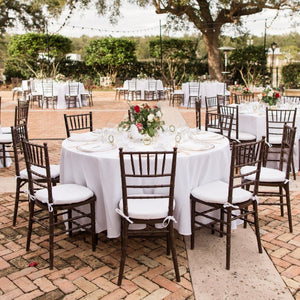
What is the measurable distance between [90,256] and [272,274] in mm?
1462

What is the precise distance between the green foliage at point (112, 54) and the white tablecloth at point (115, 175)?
57.5 feet

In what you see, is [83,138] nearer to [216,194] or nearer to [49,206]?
[49,206]

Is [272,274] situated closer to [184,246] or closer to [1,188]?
[184,246]

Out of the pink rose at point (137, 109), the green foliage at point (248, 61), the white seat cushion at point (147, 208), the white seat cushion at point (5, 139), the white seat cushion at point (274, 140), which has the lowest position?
the white seat cushion at point (147, 208)

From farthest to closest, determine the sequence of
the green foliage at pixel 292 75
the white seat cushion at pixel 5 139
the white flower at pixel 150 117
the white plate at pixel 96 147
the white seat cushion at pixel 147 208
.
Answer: the green foliage at pixel 292 75 < the white seat cushion at pixel 5 139 < the white flower at pixel 150 117 < the white plate at pixel 96 147 < the white seat cushion at pixel 147 208

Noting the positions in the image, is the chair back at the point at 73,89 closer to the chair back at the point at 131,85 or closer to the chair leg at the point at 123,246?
the chair back at the point at 131,85

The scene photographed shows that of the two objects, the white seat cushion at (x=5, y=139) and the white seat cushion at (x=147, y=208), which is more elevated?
the white seat cushion at (x=5, y=139)

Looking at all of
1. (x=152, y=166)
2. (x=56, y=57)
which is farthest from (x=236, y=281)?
(x=56, y=57)

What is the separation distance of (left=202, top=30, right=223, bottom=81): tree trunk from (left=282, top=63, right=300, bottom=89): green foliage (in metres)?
2.81

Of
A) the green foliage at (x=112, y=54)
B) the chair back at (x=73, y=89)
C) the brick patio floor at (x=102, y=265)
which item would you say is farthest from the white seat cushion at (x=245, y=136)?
the green foliage at (x=112, y=54)

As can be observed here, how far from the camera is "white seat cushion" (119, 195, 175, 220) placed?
9.70 ft

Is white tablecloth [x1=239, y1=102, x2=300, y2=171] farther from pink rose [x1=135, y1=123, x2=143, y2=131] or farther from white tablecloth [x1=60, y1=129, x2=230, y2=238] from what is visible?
pink rose [x1=135, y1=123, x2=143, y2=131]

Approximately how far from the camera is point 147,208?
3021mm

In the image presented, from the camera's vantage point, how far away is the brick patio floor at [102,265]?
2.84 m
